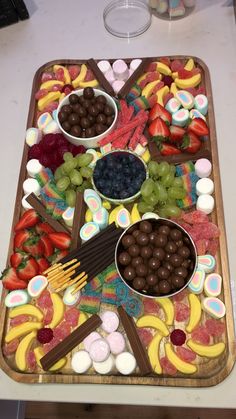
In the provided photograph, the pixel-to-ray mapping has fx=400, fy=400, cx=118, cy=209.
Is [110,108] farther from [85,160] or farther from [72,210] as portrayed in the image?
[72,210]

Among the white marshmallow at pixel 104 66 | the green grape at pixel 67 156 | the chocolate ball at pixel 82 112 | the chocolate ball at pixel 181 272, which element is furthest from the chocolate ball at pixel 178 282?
the white marshmallow at pixel 104 66

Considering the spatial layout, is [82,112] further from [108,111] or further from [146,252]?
[146,252]

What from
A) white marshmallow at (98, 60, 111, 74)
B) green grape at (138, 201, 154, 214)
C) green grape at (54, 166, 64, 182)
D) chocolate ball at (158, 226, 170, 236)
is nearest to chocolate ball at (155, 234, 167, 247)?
chocolate ball at (158, 226, 170, 236)

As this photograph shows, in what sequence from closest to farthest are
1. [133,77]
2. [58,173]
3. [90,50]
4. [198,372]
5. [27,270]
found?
[198,372] < [27,270] < [58,173] < [133,77] < [90,50]

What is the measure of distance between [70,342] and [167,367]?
220 mm

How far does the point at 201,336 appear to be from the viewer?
0.89 metres

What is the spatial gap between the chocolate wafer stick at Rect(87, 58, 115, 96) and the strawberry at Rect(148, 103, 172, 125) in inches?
6.0

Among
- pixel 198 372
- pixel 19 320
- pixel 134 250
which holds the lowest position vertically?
pixel 198 372

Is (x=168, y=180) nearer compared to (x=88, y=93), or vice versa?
(x=168, y=180)

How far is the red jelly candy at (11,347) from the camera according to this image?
0.92 meters

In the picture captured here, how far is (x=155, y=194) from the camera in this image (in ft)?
3.28

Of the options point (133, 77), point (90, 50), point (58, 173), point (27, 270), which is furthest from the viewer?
point (90, 50)

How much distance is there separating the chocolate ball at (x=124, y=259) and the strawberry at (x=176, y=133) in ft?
1.26

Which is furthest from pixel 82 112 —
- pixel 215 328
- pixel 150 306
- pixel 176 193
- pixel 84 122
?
pixel 215 328
